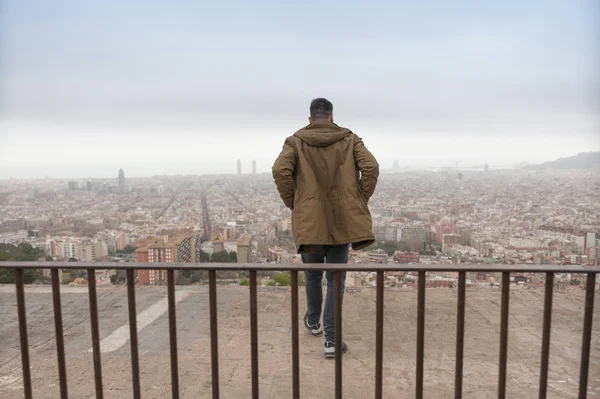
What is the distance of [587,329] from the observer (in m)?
1.98

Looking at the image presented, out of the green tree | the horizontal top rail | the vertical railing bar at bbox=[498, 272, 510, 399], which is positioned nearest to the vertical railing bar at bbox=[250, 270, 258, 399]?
the horizontal top rail

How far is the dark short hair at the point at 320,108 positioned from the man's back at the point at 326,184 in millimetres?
150

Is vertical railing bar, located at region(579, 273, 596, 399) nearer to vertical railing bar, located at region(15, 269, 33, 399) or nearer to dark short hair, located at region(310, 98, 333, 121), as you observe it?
dark short hair, located at region(310, 98, 333, 121)

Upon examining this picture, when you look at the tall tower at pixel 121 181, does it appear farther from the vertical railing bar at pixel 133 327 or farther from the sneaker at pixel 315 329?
the vertical railing bar at pixel 133 327

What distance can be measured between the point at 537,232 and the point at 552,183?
10398mm

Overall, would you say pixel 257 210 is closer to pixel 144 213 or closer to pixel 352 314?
pixel 144 213

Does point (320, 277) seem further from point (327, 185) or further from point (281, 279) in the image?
point (281, 279)

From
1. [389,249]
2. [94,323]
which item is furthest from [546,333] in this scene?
[389,249]

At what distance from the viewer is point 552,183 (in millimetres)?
20562

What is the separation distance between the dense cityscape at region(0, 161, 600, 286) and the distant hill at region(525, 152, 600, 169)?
0.42 metres

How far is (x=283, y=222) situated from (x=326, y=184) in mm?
9960

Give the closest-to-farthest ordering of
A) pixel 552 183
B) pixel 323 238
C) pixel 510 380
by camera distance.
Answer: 1. pixel 510 380
2. pixel 323 238
3. pixel 552 183

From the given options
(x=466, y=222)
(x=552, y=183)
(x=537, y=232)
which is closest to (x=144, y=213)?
(x=466, y=222)

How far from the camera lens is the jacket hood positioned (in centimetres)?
309
